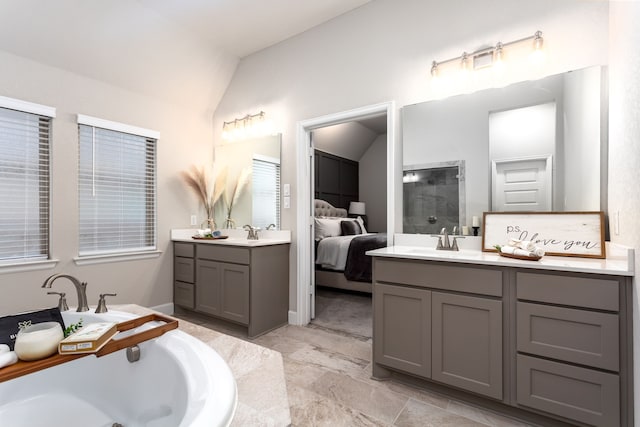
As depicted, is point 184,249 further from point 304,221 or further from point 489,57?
point 489,57

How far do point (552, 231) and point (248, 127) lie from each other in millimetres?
3040

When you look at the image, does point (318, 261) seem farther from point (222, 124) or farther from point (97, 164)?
point (97, 164)

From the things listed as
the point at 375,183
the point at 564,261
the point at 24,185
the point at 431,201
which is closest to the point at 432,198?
the point at 431,201

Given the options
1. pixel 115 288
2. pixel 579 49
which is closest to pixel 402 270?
pixel 579 49

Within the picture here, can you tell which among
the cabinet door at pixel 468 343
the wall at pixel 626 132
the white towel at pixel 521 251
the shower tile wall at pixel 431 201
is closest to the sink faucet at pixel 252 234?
the shower tile wall at pixel 431 201

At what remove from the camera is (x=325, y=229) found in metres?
4.95

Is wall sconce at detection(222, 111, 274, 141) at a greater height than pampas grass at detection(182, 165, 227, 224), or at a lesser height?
greater

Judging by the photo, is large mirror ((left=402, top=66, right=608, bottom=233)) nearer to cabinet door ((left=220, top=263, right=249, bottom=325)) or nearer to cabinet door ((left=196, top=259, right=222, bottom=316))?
cabinet door ((left=220, top=263, right=249, bottom=325))

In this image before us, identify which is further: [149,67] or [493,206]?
[149,67]

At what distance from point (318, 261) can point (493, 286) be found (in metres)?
2.89

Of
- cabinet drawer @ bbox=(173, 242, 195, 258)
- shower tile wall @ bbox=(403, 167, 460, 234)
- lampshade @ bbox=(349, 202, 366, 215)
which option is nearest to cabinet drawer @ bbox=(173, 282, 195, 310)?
cabinet drawer @ bbox=(173, 242, 195, 258)

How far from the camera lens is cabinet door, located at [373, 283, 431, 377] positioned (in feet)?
6.45

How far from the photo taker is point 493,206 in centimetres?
221

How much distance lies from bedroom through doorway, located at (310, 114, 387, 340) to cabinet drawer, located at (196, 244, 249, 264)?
2.42ft
